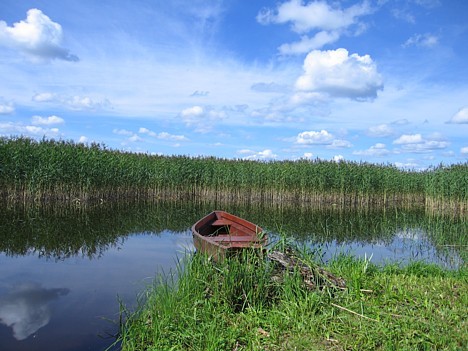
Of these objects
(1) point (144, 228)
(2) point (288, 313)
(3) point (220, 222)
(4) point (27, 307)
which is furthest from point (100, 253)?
(2) point (288, 313)

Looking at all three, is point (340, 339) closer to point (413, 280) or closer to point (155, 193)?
point (413, 280)

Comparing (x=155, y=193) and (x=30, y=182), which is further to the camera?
(x=155, y=193)

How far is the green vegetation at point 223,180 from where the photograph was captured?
21.2 m

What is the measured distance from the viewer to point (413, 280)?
6.67 metres

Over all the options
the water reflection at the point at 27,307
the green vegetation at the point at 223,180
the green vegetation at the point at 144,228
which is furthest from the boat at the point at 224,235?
the green vegetation at the point at 223,180

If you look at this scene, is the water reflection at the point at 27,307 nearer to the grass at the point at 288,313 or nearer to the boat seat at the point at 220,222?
the grass at the point at 288,313

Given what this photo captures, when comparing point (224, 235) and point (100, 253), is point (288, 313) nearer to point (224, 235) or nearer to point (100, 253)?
point (224, 235)

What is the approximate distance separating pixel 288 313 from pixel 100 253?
7.54 m

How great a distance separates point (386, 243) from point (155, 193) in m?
18.0

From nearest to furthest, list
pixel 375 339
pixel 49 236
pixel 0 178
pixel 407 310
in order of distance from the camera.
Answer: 1. pixel 375 339
2. pixel 407 310
3. pixel 49 236
4. pixel 0 178

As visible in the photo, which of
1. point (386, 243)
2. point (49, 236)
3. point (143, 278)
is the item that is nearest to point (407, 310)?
point (143, 278)

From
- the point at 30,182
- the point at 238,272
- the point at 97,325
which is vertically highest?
the point at 30,182

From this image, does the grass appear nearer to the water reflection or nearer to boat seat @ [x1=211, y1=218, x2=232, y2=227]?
the water reflection

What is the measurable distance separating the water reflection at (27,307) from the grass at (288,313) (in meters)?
1.73
